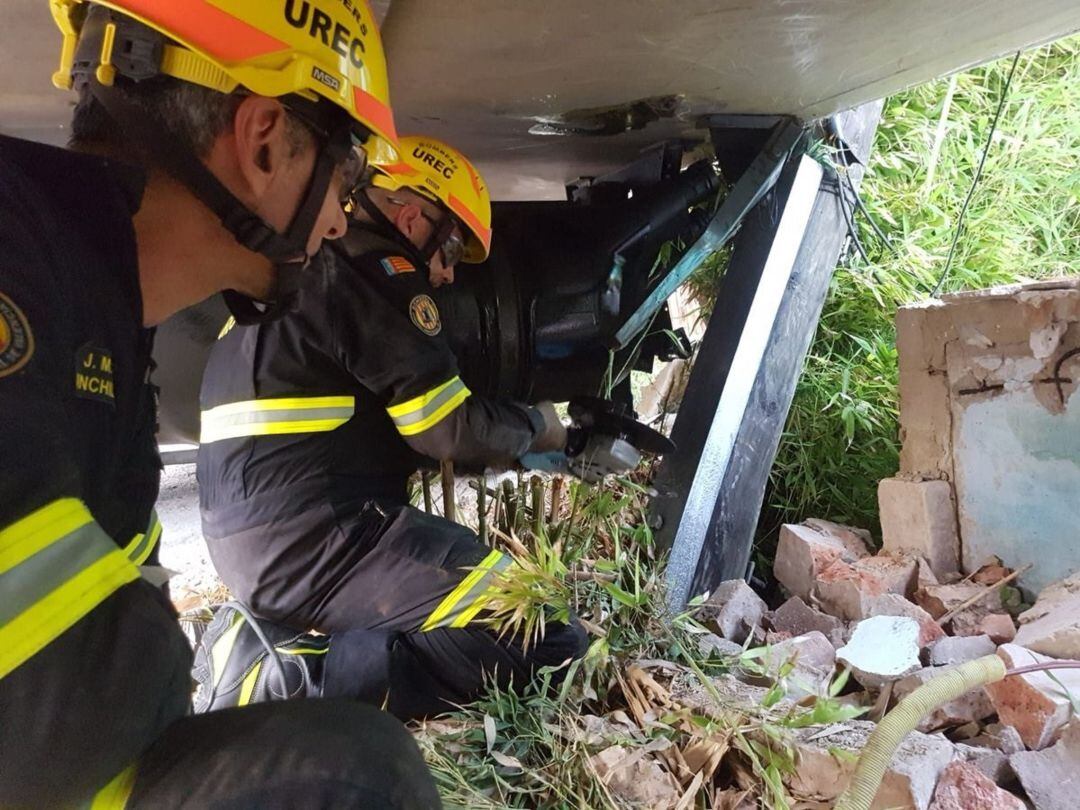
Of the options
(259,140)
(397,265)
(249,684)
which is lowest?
(249,684)

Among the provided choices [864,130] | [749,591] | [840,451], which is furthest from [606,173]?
[749,591]

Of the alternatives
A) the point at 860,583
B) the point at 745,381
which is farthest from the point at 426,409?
the point at 860,583

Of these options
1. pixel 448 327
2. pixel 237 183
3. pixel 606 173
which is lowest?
pixel 448 327

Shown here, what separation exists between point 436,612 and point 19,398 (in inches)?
63.5

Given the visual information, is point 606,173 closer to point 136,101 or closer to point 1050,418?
point 1050,418

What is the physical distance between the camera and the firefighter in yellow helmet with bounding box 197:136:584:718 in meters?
2.15

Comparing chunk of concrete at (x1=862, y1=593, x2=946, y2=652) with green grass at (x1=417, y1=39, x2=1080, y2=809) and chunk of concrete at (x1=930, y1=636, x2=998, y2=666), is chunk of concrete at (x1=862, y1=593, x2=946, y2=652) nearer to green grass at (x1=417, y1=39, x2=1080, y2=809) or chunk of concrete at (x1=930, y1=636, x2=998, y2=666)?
chunk of concrete at (x1=930, y1=636, x2=998, y2=666)

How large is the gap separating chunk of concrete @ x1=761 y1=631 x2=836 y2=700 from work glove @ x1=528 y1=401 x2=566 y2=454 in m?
1.00

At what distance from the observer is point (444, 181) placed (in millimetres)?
2559

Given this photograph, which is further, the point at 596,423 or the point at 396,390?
the point at 596,423

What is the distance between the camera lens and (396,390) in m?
2.20

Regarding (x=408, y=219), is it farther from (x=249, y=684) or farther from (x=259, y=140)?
(x=249, y=684)

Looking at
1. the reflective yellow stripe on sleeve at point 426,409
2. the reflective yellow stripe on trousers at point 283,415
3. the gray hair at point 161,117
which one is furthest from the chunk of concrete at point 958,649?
the gray hair at point 161,117

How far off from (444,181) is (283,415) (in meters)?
1.00
